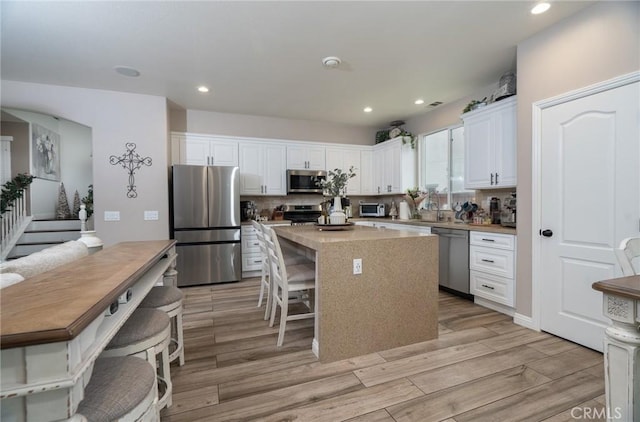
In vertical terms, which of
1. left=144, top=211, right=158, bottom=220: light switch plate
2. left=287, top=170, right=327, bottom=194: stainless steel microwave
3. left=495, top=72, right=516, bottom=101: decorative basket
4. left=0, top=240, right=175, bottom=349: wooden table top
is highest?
left=495, top=72, right=516, bottom=101: decorative basket

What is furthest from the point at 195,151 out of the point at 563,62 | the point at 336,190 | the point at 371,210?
the point at 563,62

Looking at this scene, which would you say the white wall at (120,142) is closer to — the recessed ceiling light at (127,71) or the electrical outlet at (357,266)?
the recessed ceiling light at (127,71)

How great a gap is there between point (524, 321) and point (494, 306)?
0.43 meters

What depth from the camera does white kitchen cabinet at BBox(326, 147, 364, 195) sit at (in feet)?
17.7

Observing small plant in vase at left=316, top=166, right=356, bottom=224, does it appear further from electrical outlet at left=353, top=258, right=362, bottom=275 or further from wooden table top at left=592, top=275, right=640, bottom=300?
wooden table top at left=592, top=275, right=640, bottom=300

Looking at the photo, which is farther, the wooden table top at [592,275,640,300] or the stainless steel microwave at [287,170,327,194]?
the stainless steel microwave at [287,170,327,194]

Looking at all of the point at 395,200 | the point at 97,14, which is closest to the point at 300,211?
the point at 395,200

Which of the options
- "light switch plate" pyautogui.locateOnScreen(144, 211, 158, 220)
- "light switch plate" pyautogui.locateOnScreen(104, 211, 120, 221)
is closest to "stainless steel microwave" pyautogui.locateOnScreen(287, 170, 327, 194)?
"light switch plate" pyautogui.locateOnScreen(144, 211, 158, 220)

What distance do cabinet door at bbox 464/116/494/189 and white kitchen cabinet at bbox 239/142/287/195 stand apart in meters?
2.90

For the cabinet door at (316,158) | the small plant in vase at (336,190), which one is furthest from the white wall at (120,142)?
the small plant in vase at (336,190)

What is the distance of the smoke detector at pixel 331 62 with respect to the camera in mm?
2984

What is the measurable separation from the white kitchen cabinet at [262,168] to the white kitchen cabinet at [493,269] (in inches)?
124

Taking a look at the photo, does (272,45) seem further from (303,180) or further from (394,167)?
(394,167)

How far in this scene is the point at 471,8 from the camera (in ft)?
7.34
